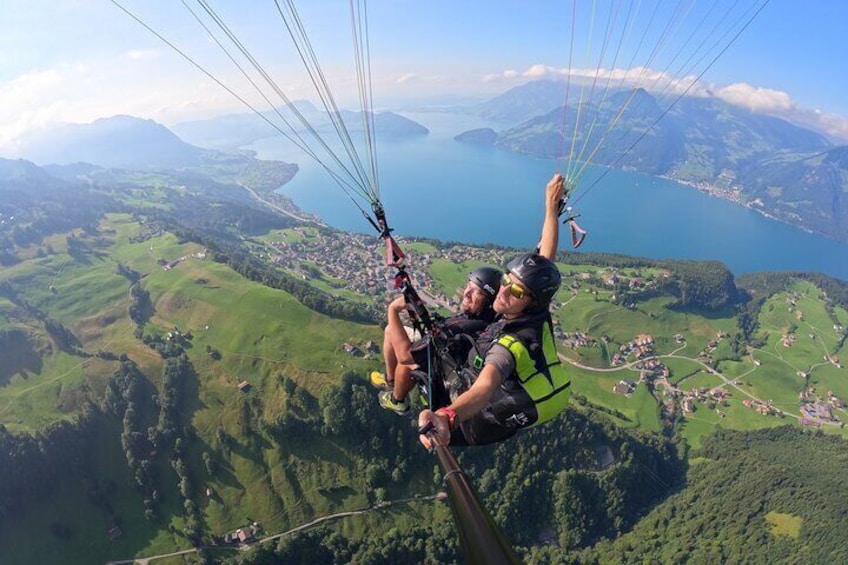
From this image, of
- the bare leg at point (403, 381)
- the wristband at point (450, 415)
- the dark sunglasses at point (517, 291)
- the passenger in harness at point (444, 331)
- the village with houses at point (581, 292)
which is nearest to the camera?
the wristband at point (450, 415)

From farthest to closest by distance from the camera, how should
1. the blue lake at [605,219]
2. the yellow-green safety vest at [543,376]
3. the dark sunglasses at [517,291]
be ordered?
the blue lake at [605,219] → the dark sunglasses at [517,291] → the yellow-green safety vest at [543,376]

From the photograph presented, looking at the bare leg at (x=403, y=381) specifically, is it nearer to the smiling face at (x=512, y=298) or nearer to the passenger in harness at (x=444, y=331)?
the passenger in harness at (x=444, y=331)

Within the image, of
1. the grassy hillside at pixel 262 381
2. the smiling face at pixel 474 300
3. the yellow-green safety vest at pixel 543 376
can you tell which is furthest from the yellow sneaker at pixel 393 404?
the grassy hillside at pixel 262 381

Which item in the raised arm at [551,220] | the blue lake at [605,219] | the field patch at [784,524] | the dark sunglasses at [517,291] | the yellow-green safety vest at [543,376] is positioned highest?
the raised arm at [551,220]

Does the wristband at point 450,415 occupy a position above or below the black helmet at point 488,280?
below

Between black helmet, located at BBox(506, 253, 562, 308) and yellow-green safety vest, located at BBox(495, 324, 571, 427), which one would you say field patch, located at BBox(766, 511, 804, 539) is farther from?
black helmet, located at BBox(506, 253, 562, 308)

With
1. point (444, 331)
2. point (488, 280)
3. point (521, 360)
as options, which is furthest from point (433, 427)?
point (488, 280)

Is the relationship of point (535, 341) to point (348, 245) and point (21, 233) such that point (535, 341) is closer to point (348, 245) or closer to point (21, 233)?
point (348, 245)
